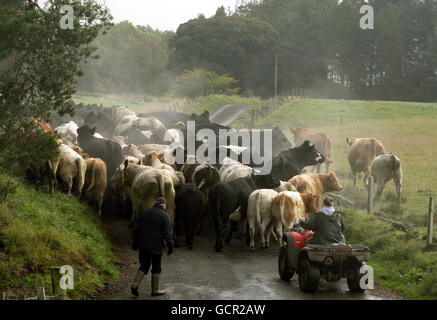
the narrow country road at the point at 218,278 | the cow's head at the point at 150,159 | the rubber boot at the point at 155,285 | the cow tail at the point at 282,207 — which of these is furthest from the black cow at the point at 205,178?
the rubber boot at the point at 155,285

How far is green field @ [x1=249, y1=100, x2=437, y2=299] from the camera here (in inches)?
499

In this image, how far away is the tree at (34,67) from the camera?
1186cm

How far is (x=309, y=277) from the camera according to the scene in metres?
10.8

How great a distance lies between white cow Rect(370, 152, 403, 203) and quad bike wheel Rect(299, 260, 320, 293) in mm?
11162

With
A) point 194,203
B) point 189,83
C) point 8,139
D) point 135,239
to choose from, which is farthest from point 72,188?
point 189,83

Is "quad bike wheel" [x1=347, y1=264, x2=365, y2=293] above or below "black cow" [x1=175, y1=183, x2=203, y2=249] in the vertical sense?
below

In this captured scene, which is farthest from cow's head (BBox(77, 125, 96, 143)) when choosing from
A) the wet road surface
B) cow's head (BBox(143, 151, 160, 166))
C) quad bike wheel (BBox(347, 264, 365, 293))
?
quad bike wheel (BBox(347, 264, 365, 293))

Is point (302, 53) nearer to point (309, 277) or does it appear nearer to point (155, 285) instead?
point (309, 277)

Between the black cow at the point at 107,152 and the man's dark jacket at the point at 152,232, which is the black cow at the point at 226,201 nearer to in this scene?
the man's dark jacket at the point at 152,232

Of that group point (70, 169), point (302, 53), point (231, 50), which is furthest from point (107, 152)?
point (302, 53)

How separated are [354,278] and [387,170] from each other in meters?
11.3

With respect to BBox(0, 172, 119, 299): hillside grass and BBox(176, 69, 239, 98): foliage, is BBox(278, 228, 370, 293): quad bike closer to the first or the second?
BBox(0, 172, 119, 299): hillside grass
